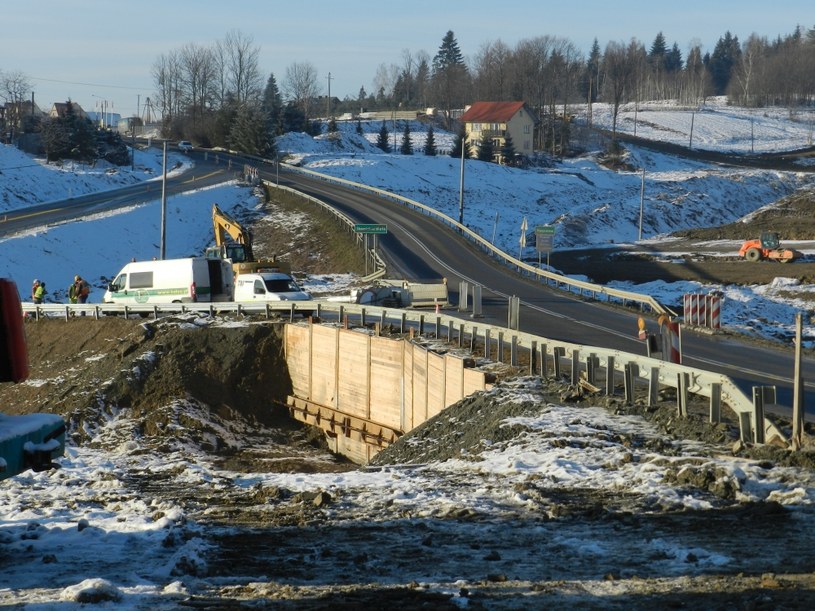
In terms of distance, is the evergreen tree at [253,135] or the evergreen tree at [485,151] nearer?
the evergreen tree at [253,135]

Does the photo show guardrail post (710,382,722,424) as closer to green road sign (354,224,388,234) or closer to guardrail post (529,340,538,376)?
guardrail post (529,340,538,376)

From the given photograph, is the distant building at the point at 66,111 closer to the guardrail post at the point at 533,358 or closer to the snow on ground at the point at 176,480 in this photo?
the snow on ground at the point at 176,480

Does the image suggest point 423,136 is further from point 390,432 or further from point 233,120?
point 390,432

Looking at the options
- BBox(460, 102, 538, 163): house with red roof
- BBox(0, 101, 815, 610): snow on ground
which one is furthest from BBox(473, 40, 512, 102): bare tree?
BBox(0, 101, 815, 610): snow on ground

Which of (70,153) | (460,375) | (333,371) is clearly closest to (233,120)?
(70,153)

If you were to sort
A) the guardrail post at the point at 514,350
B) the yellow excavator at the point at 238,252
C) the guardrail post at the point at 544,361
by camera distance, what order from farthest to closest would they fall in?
the yellow excavator at the point at 238,252 → the guardrail post at the point at 514,350 → the guardrail post at the point at 544,361

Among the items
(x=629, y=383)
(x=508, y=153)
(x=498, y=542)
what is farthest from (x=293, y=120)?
(x=498, y=542)

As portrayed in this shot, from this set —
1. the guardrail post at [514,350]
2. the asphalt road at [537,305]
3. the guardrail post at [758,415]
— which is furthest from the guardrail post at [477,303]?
the guardrail post at [758,415]

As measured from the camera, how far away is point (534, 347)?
23016 mm

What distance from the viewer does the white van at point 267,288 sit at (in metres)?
37.1

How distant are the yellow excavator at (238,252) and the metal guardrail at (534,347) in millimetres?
2784

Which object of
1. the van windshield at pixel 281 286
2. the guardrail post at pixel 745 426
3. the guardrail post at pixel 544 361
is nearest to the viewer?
the guardrail post at pixel 745 426

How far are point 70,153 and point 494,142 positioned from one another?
160 ft

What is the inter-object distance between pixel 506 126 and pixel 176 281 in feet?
292
